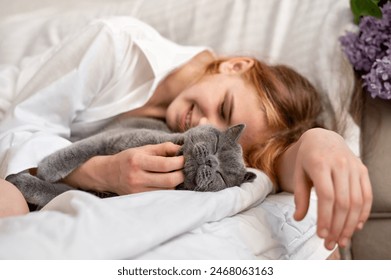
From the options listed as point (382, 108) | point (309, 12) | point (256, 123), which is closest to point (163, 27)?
point (309, 12)

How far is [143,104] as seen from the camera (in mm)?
1471

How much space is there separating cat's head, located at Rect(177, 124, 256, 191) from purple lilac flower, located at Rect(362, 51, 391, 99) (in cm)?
55

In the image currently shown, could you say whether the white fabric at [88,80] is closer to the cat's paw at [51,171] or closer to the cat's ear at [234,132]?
the cat's paw at [51,171]

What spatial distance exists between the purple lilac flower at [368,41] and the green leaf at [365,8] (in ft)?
0.05

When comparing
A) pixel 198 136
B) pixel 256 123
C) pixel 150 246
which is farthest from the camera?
pixel 256 123

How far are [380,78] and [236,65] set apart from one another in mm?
422

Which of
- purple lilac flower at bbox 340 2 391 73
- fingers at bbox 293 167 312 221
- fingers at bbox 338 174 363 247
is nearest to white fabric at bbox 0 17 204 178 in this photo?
purple lilac flower at bbox 340 2 391 73

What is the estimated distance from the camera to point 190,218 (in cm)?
88

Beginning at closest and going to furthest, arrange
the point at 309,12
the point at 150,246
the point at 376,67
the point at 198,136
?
the point at 150,246 → the point at 198,136 → the point at 376,67 → the point at 309,12

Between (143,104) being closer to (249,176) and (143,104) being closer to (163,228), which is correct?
(249,176)

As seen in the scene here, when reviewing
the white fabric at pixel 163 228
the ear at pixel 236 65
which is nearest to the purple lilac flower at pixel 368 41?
the ear at pixel 236 65

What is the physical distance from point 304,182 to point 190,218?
0.70 ft

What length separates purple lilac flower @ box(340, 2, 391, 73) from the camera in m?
1.44
